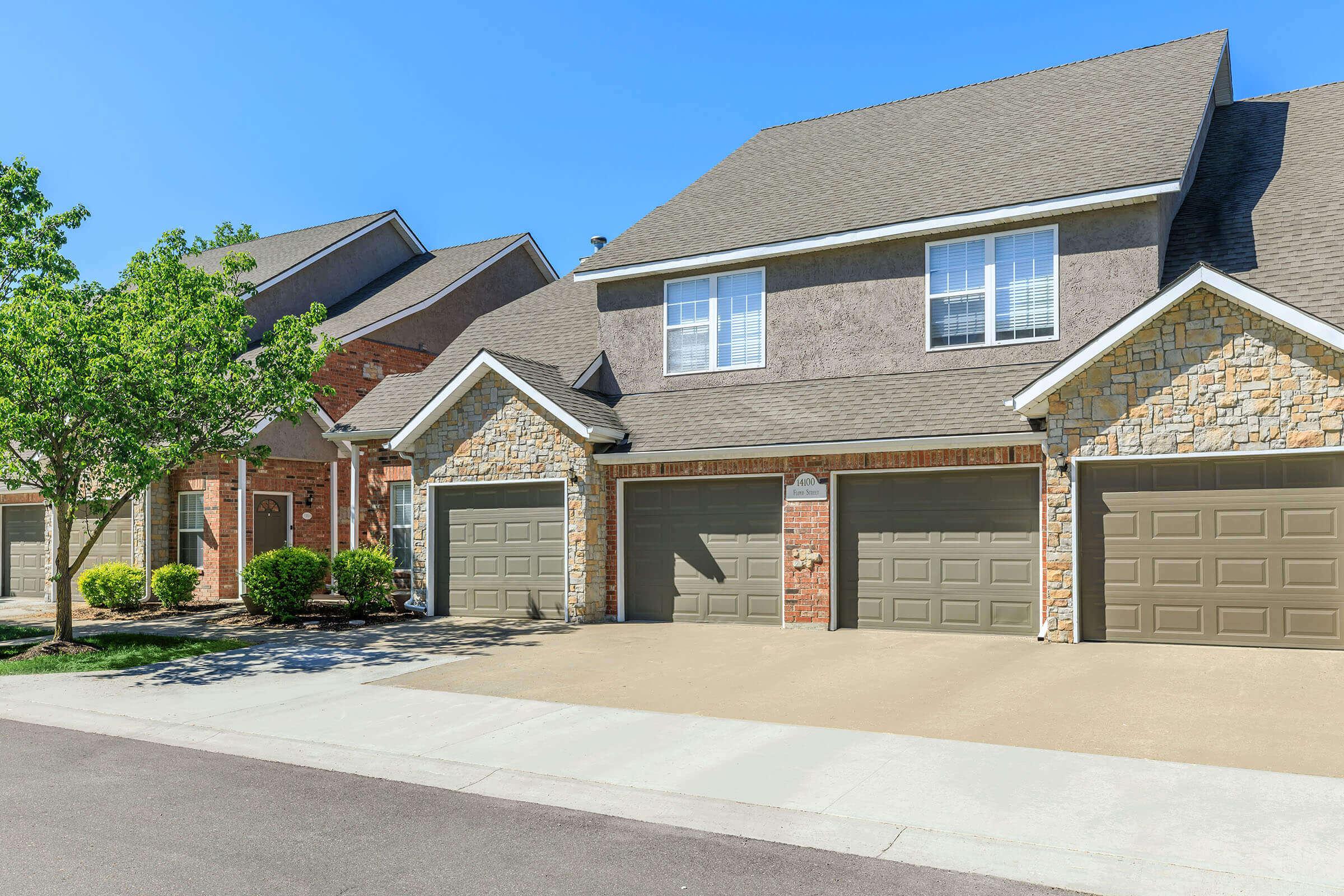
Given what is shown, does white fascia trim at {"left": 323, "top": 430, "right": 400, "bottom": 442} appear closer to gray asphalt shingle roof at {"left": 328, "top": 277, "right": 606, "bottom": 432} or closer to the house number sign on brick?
gray asphalt shingle roof at {"left": 328, "top": 277, "right": 606, "bottom": 432}

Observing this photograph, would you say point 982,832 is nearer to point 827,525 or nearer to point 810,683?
point 810,683

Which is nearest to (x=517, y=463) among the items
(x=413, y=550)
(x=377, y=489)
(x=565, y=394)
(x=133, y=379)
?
(x=565, y=394)

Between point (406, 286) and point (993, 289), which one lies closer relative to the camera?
point (993, 289)

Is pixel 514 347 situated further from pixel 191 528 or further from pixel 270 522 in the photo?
pixel 191 528

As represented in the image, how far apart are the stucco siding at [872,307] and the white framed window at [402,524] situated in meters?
5.08

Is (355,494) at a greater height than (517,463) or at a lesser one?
lesser

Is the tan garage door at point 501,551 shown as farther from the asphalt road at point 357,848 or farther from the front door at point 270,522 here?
the asphalt road at point 357,848

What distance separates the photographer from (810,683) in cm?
1068

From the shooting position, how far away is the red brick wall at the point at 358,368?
72.4ft

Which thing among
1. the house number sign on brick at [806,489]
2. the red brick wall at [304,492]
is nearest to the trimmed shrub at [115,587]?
the red brick wall at [304,492]

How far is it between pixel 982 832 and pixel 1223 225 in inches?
482

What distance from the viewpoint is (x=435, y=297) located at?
82.0ft

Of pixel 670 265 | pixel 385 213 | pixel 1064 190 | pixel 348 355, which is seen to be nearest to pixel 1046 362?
pixel 1064 190

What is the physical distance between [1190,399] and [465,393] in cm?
1099
